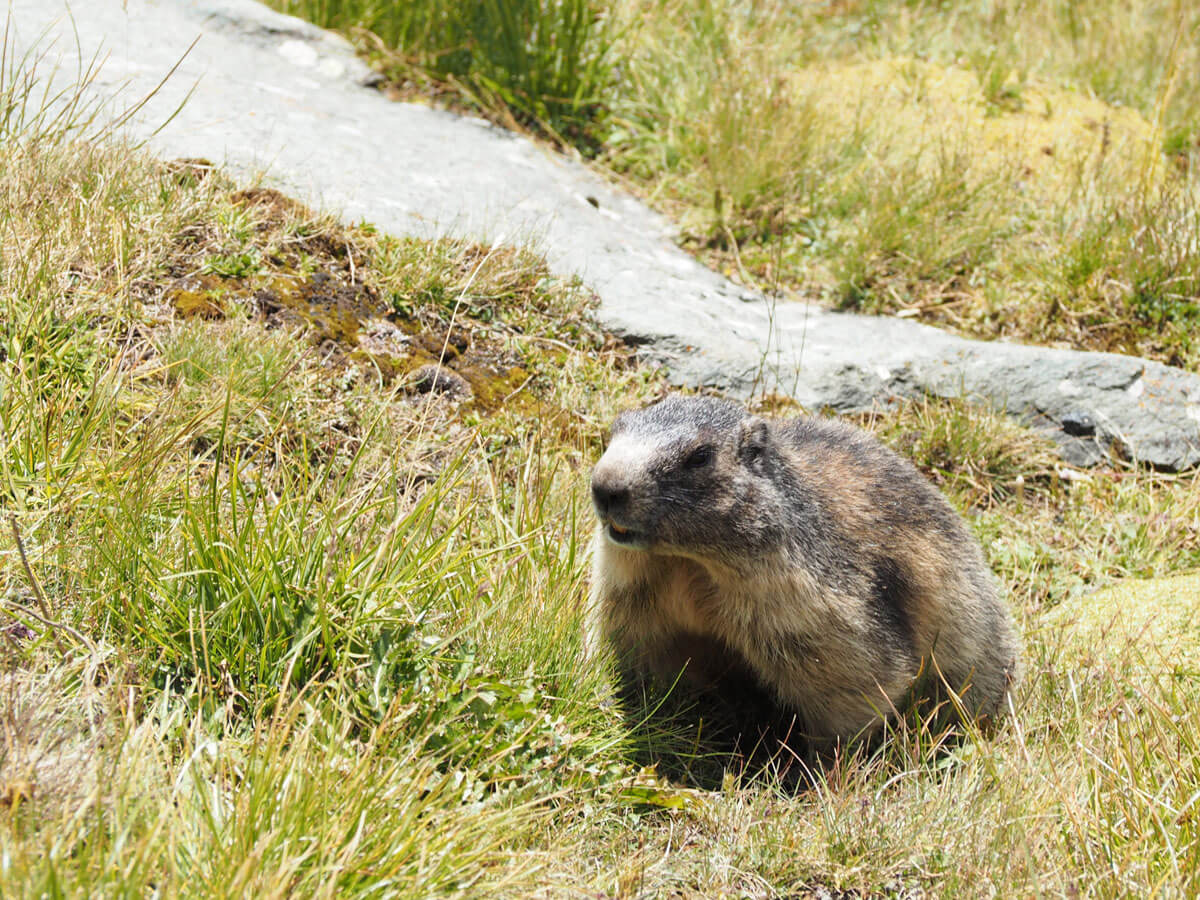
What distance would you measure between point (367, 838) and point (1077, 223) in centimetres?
714

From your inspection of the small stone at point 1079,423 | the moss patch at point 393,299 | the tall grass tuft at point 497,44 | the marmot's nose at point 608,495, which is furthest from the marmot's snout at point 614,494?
the tall grass tuft at point 497,44

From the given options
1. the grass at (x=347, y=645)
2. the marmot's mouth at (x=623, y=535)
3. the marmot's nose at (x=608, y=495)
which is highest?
the marmot's nose at (x=608, y=495)

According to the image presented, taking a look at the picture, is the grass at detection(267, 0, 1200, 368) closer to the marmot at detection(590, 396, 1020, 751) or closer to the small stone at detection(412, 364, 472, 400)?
the small stone at detection(412, 364, 472, 400)

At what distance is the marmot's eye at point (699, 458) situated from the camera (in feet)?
12.7

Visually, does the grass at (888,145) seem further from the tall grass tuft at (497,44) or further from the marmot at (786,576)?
the marmot at (786,576)

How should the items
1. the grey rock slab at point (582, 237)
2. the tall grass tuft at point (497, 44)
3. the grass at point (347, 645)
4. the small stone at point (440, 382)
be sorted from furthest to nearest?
the tall grass tuft at point (497, 44)
the grey rock slab at point (582, 237)
the small stone at point (440, 382)
the grass at point (347, 645)

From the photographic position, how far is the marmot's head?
3.74 m

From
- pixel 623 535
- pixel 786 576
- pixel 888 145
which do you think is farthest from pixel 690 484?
pixel 888 145

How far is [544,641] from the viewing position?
396 cm

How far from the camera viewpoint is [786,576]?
4.01 m

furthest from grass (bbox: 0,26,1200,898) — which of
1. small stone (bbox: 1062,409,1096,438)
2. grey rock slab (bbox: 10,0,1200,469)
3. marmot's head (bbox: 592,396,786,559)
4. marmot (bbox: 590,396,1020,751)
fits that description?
small stone (bbox: 1062,409,1096,438)

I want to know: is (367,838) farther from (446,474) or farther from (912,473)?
(912,473)

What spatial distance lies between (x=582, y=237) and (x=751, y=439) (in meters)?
3.49

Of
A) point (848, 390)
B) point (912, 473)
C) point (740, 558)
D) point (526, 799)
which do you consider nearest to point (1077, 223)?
point (848, 390)
